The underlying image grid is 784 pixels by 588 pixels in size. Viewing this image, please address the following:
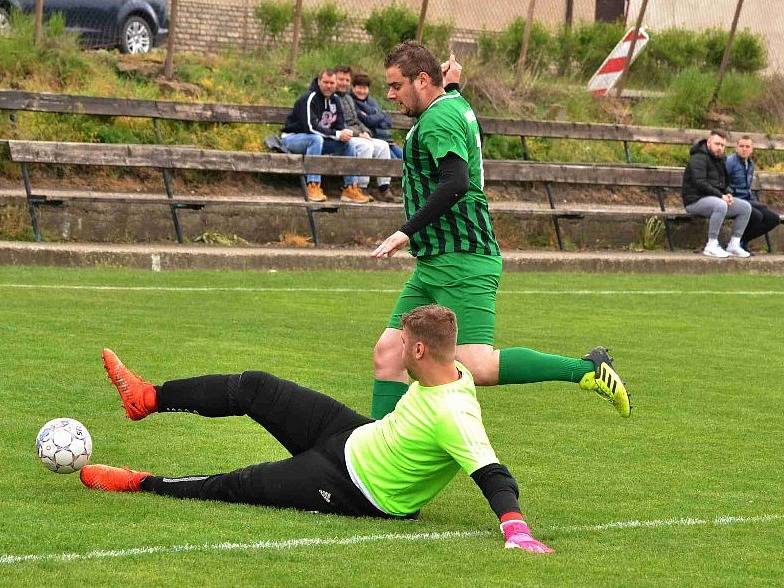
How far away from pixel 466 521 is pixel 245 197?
12850 millimetres

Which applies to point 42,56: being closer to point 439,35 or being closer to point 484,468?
point 439,35

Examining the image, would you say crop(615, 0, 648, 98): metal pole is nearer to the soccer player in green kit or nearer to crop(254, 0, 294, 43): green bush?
crop(254, 0, 294, 43): green bush

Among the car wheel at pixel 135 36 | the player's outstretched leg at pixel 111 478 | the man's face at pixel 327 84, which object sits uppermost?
the car wheel at pixel 135 36

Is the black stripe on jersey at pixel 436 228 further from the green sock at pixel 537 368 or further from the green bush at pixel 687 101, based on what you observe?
the green bush at pixel 687 101

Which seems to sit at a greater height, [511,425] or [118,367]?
[118,367]

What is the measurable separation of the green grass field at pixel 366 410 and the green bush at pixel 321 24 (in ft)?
30.0

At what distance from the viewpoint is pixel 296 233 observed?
18.7m

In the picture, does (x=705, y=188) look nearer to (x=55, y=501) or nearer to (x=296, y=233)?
(x=296, y=233)

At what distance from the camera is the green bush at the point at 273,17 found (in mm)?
23516

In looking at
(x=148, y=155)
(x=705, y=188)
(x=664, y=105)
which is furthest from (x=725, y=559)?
(x=664, y=105)

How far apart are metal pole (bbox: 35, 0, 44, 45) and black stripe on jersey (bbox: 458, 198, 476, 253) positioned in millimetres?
13908

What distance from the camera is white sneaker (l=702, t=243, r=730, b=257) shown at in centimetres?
1977

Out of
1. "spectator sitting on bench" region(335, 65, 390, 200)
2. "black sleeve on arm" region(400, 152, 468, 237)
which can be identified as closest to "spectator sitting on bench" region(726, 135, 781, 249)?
"spectator sitting on bench" region(335, 65, 390, 200)

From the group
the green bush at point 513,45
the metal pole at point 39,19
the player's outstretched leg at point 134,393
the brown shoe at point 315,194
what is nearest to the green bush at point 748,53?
the green bush at point 513,45
